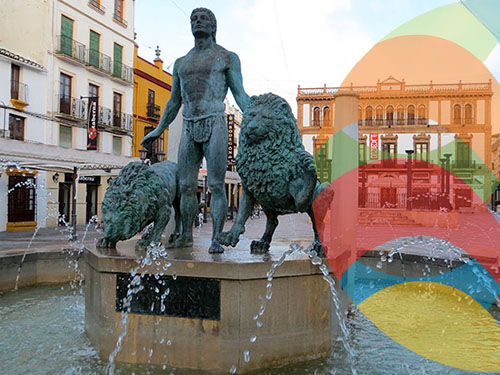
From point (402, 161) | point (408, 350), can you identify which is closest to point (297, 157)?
point (408, 350)

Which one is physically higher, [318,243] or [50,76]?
[50,76]

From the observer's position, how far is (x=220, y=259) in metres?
3.56

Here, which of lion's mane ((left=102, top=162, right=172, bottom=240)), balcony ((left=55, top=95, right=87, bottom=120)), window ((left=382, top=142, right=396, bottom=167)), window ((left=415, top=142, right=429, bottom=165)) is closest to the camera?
lion's mane ((left=102, top=162, right=172, bottom=240))

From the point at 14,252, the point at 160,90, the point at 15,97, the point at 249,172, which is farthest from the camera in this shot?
the point at 160,90

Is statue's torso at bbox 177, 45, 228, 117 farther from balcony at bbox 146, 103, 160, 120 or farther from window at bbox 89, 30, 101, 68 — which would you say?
balcony at bbox 146, 103, 160, 120

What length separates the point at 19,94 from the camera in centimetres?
1844

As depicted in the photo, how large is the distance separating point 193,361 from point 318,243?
58.9 inches

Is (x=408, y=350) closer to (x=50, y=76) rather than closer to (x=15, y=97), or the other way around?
(x=15, y=97)

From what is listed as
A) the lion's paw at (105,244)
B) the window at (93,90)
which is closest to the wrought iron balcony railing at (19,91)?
the window at (93,90)

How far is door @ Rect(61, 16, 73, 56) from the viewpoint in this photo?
21.0 meters

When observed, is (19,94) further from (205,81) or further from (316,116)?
(316,116)

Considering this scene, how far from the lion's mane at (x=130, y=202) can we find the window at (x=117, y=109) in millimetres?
22147

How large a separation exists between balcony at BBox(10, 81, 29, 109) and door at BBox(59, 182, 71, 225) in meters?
3.94

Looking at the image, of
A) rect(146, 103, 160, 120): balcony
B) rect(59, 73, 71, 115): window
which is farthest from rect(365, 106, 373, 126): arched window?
rect(59, 73, 71, 115): window
